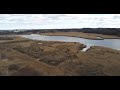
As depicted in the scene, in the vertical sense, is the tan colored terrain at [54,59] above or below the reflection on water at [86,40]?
below

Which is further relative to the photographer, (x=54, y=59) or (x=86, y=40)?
(x=86, y=40)

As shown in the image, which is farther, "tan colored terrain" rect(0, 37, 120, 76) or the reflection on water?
the reflection on water

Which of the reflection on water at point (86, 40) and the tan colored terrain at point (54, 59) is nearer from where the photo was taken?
the tan colored terrain at point (54, 59)

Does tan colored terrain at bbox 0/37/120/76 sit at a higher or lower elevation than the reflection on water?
lower

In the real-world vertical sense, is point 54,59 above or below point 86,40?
below
